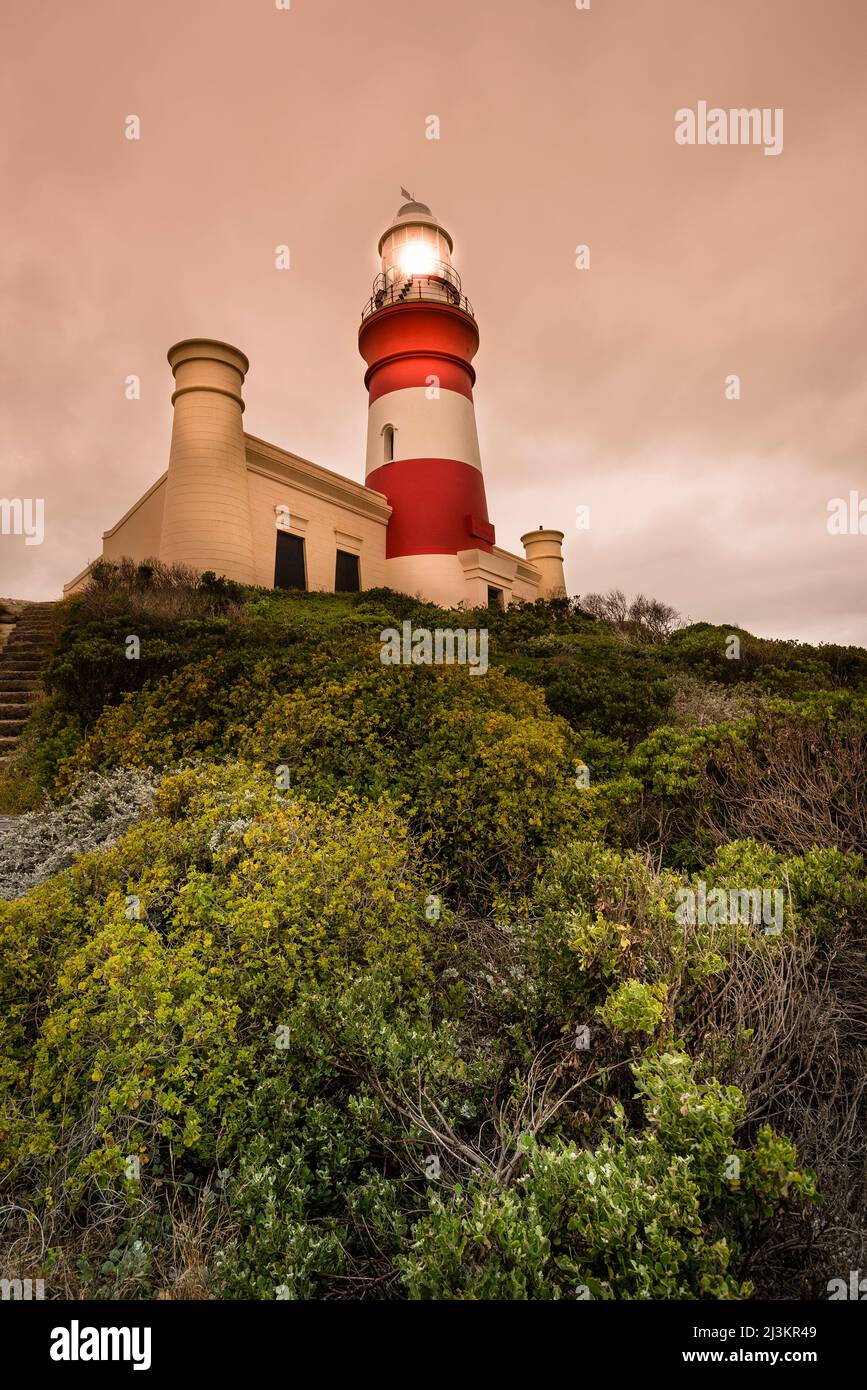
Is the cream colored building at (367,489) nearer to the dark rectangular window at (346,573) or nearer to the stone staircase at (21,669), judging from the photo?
the dark rectangular window at (346,573)

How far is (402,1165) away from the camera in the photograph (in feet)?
7.44

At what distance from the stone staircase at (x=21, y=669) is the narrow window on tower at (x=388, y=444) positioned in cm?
1168

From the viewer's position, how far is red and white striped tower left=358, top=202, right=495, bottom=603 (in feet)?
66.3

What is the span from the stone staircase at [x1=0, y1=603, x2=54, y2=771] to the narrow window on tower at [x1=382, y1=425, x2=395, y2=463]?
38.3ft

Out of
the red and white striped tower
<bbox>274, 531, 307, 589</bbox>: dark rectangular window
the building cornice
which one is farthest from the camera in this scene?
the red and white striped tower

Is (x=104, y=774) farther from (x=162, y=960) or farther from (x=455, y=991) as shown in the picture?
(x=455, y=991)

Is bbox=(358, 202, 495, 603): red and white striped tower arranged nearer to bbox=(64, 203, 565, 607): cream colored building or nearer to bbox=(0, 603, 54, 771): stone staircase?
bbox=(64, 203, 565, 607): cream colored building

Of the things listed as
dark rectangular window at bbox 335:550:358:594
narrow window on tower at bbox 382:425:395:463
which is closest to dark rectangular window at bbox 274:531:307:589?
dark rectangular window at bbox 335:550:358:594

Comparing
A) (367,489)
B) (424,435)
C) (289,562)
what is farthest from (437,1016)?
(424,435)

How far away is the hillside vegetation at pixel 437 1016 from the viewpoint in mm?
1808

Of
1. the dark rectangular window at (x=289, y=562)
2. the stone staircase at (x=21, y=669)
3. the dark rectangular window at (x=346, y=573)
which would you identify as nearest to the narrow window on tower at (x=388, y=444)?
the dark rectangular window at (x=346, y=573)

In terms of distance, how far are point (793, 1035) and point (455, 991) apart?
1.46 m

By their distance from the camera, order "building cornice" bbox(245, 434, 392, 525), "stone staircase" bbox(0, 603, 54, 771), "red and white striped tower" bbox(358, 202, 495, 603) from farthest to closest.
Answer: "red and white striped tower" bbox(358, 202, 495, 603)
"building cornice" bbox(245, 434, 392, 525)
"stone staircase" bbox(0, 603, 54, 771)
